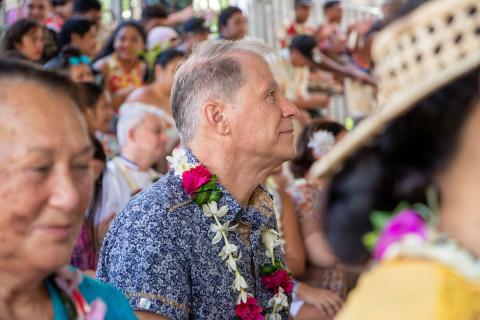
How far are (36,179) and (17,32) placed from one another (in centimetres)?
514

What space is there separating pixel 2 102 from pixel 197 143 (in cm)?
155

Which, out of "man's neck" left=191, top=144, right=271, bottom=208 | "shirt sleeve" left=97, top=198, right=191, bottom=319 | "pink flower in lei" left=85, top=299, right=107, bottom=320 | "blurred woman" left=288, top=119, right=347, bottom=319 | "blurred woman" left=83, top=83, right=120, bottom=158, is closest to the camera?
"pink flower in lei" left=85, top=299, right=107, bottom=320

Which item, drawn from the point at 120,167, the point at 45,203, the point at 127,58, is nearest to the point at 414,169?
the point at 45,203

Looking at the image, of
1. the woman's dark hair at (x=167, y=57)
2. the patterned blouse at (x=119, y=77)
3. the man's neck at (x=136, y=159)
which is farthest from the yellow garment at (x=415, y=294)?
the patterned blouse at (x=119, y=77)

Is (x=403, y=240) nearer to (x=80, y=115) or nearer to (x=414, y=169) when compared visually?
(x=414, y=169)

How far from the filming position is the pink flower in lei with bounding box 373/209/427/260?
1.42 metres

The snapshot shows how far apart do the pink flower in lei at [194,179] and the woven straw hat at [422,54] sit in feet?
5.28

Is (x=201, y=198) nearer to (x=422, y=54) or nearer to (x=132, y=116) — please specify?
(x=422, y=54)

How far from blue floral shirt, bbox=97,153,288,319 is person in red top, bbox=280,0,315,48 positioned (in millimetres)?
7320

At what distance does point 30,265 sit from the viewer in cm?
172

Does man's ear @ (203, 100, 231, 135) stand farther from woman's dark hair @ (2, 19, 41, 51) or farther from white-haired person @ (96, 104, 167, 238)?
woman's dark hair @ (2, 19, 41, 51)

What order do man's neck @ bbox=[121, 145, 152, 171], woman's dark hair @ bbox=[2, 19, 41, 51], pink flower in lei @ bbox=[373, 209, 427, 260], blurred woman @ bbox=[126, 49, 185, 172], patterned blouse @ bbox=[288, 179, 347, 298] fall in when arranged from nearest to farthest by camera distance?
pink flower in lei @ bbox=[373, 209, 427, 260]
patterned blouse @ bbox=[288, 179, 347, 298]
man's neck @ bbox=[121, 145, 152, 171]
blurred woman @ bbox=[126, 49, 185, 172]
woman's dark hair @ bbox=[2, 19, 41, 51]

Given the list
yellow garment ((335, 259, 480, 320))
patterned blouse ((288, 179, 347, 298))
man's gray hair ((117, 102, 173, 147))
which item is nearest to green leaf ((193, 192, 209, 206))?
yellow garment ((335, 259, 480, 320))

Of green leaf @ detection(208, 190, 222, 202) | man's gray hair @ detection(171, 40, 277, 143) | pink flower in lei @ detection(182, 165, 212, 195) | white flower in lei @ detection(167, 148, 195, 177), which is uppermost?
man's gray hair @ detection(171, 40, 277, 143)
